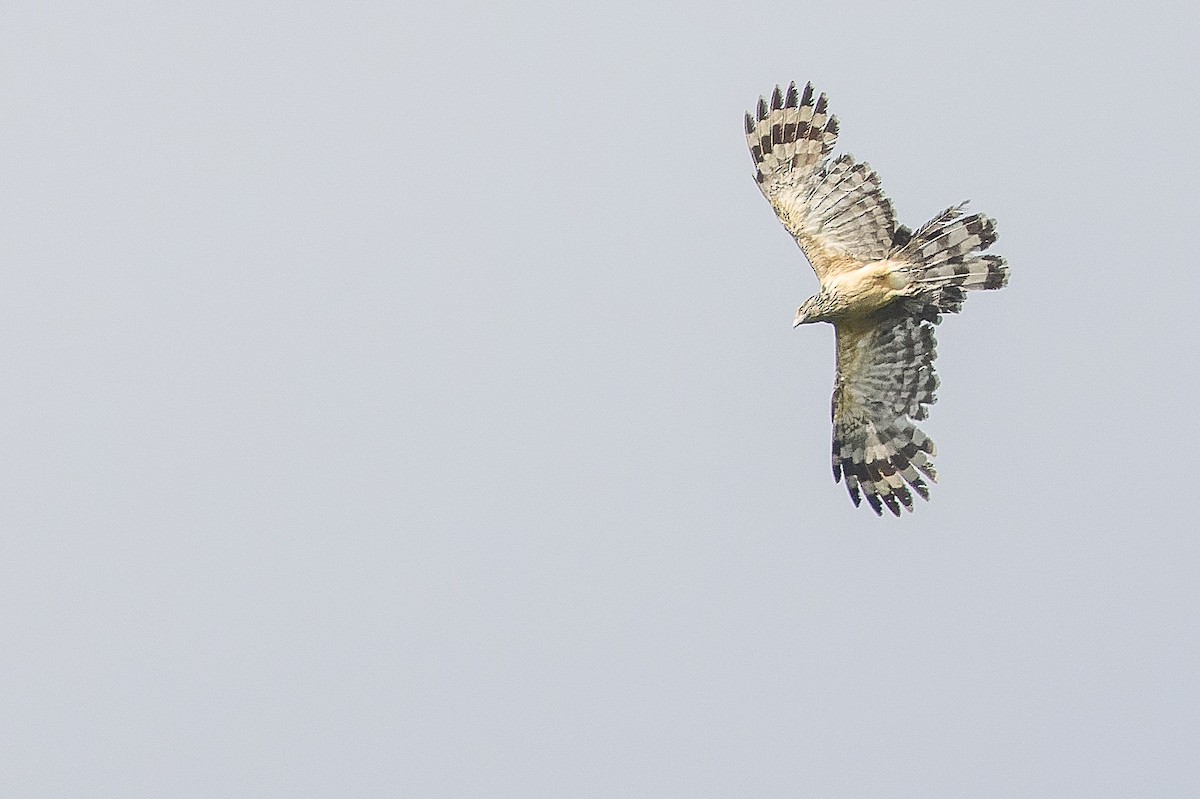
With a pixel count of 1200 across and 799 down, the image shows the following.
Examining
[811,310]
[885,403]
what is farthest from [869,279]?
[885,403]

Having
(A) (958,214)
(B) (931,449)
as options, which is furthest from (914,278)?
(B) (931,449)

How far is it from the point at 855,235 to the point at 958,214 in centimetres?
128

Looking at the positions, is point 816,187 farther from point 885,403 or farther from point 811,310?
point 885,403

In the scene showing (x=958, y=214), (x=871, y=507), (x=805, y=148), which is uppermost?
(x=805, y=148)

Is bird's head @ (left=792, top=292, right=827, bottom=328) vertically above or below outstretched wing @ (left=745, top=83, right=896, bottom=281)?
below

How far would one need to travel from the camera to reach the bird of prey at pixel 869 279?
21312mm

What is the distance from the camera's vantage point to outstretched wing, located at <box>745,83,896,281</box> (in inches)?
864

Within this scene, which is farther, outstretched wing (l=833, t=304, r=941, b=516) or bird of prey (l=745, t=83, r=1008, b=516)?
outstretched wing (l=833, t=304, r=941, b=516)

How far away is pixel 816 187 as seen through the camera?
22.2m

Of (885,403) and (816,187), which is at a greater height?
(816,187)

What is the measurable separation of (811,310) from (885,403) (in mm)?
1959

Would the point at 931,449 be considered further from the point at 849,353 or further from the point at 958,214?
the point at 958,214

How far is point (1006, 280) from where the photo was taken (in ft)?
69.0

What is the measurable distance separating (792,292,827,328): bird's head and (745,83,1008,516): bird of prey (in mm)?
11
